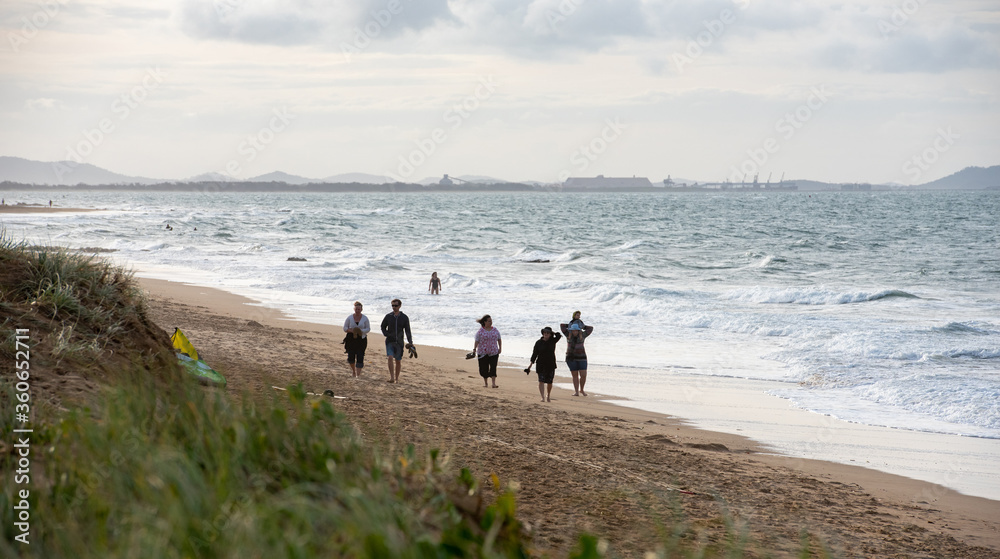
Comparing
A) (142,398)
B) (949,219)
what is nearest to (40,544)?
(142,398)

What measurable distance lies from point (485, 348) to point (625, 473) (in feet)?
17.9

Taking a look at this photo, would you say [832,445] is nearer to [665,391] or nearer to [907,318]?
[665,391]

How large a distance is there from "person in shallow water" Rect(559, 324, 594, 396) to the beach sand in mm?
267

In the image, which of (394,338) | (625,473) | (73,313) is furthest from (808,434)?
(73,313)

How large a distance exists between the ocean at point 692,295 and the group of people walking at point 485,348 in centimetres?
91

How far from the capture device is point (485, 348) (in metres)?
13.2

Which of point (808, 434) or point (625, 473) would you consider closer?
point (625, 473)

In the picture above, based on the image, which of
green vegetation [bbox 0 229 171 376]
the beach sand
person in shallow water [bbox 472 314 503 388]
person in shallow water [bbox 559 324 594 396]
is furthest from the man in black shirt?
green vegetation [bbox 0 229 171 376]

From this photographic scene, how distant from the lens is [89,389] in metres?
6.10

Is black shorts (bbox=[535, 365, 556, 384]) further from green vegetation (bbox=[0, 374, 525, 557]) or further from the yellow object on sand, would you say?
green vegetation (bbox=[0, 374, 525, 557])

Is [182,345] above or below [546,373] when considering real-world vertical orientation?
above

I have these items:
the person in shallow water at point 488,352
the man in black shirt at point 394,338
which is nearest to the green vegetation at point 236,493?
the man in black shirt at point 394,338

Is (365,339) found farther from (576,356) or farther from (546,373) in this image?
(576,356)

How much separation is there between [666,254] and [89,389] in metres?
42.2
